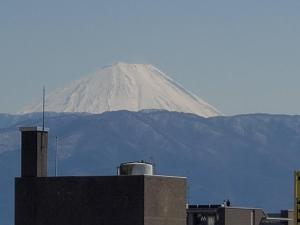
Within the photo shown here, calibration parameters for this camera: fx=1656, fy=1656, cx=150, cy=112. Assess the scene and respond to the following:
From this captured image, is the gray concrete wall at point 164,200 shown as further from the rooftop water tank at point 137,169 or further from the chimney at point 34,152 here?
the chimney at point 34,152

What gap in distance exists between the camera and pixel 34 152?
188 ft

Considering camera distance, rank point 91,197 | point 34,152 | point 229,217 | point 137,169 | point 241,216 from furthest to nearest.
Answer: point 229,217, point 241,216, point 34,152, point 137,169, point 91,197

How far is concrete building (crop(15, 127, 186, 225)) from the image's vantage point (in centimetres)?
5350

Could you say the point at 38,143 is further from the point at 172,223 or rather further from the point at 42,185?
the point at 172,223

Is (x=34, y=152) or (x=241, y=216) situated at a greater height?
(x=34, y=152)

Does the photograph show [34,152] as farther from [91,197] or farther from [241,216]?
[241,216]

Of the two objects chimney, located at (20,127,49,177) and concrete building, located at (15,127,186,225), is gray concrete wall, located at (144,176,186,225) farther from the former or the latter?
chimney, located at (20,127,49,177)

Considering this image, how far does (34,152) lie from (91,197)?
3768mm

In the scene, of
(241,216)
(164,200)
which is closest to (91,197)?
(164,200)


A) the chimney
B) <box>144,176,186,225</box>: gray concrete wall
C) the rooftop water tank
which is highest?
the chimney

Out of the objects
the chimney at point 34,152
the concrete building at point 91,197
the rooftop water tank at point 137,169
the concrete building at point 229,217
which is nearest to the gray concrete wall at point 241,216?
the concrete building at point 229,217

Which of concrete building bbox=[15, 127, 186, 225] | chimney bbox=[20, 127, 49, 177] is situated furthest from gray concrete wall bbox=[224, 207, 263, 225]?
concrete building bbox=[15, 127, 186, 225]

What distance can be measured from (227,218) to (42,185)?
275ft

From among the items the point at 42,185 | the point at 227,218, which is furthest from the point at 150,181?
the point at 227,218
